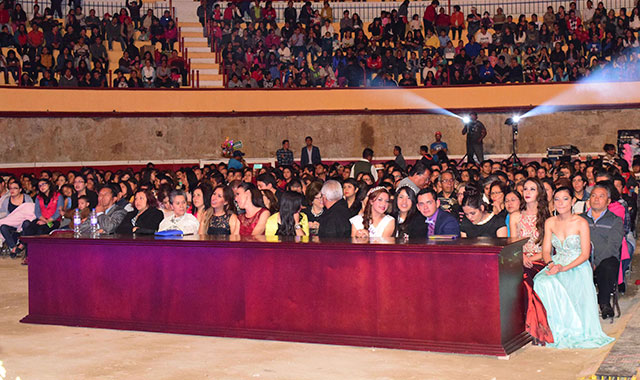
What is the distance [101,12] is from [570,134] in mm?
14374

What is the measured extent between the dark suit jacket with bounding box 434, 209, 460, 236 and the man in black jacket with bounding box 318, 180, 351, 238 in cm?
83

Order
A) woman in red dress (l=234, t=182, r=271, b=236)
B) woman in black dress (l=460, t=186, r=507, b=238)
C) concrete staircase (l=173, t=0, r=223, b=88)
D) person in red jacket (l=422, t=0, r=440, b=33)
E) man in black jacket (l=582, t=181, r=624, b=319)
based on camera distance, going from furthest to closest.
Answer: person in red jacket (l=422, t=0, r=440, b=33)
concrete staircase (l=173, t=0, r=223, b=88)
woman in red dress (l=234, t=182, r=271, b=236)
man in black jacket (l=582, t=181, r=624, b=319)
woman in black dress (l=460, t=186, r=507, b=238)

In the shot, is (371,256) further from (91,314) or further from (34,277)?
(34,277)

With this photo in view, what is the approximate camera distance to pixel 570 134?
24047mm

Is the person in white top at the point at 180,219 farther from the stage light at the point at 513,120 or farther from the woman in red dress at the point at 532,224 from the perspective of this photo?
the stage light at the point at 513,120

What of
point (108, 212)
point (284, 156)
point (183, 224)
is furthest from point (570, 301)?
point (284, 156)

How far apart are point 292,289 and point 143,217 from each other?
3.11 meters

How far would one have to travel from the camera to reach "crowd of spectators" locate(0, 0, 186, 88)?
23.1 m

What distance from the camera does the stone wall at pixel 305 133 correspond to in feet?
75.9

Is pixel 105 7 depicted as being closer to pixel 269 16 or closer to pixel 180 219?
pixel 269 16

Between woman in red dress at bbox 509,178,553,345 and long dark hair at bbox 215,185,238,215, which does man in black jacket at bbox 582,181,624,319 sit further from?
long dark hair at bbox 215,185,238,215

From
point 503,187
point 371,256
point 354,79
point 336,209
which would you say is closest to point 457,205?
point 503,187

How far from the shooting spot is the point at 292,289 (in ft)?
25.1

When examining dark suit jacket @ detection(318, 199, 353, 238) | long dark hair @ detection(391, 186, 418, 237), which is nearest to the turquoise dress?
long dark hair @ detection(391, 186, 418, 237)
